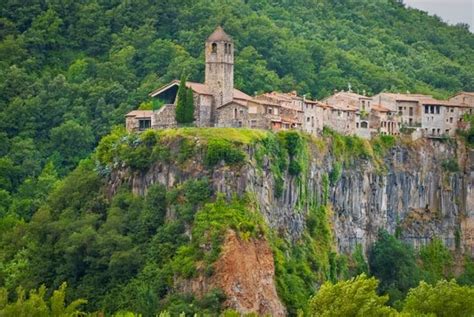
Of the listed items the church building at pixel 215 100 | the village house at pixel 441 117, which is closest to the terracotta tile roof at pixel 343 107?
the village house at pixel 441 117

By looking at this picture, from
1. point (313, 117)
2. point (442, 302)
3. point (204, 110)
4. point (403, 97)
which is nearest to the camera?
point (442, 302)

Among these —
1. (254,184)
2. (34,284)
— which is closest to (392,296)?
(254,184)

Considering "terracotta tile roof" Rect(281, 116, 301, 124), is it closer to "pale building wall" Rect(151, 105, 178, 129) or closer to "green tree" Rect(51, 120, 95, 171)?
"pale building wall" Rect(151, 105, 178, 129)

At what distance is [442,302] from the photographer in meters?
114

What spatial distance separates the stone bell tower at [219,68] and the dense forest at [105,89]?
10.9 metres

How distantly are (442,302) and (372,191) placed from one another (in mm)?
37362

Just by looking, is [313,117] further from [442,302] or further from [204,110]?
[442,302]

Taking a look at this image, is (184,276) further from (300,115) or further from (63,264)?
(300,115)

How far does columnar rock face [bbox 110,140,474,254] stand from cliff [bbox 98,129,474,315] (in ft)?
0.26

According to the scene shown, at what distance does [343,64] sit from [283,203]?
51099 mm

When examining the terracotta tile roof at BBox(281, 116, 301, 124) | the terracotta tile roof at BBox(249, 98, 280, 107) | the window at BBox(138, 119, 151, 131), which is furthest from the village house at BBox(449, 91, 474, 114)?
the window at BBox(138, 119, 151, 131)

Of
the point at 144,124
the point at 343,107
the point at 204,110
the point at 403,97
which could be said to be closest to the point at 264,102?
the point at 204,110

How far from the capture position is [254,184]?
128125mm

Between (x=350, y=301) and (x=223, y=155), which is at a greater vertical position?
(x=223, y=155)
